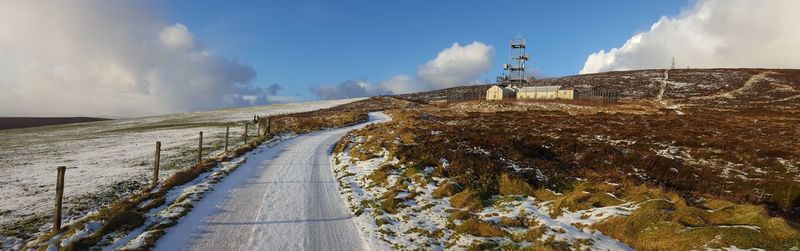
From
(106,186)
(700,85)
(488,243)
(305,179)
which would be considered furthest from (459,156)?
(700,85)

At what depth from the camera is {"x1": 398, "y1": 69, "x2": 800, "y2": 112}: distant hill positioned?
100 metres

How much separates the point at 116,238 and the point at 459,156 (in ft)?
46.2

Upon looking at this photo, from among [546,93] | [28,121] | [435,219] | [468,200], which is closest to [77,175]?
[435,219]

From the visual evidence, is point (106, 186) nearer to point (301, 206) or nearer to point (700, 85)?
point (301, 206)

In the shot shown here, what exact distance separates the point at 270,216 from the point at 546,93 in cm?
9527

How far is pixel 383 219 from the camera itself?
1216 cm

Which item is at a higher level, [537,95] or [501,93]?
[501,93]

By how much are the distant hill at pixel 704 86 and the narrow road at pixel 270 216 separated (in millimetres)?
94988

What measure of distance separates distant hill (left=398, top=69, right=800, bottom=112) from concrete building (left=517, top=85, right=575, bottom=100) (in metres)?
11.9

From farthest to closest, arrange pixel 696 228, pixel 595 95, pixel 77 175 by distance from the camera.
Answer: pixel 595 95
pixel 77 175
pixel 696 228

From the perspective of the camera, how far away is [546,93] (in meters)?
98.9

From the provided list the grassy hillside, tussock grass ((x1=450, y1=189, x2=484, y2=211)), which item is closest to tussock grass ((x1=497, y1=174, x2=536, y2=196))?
the grassy hillside

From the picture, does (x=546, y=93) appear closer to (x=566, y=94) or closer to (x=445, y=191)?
(x=566, y=94)

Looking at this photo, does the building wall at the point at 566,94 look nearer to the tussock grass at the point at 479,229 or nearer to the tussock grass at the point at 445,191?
the tussock grass at the point at 445,191
